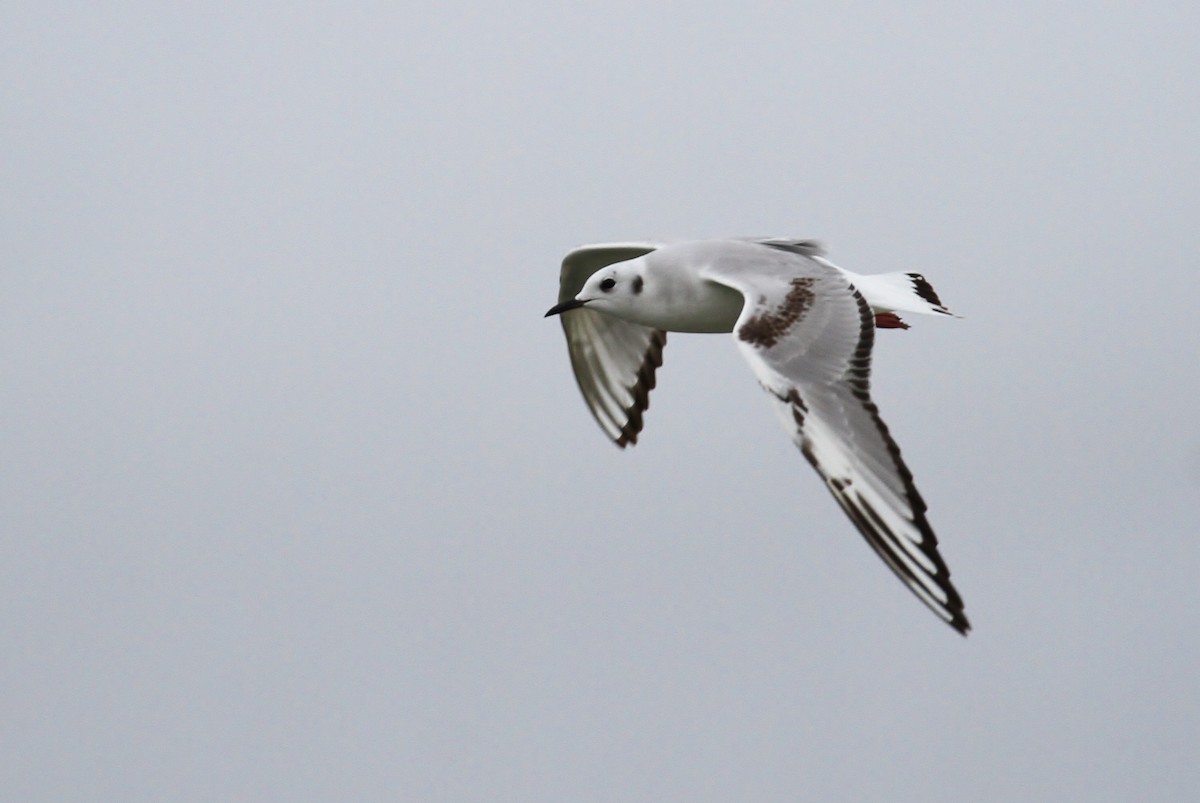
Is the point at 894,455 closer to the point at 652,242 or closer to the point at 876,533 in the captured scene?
the point at 876,533

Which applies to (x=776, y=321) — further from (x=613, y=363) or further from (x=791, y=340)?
(x=613, y=363)

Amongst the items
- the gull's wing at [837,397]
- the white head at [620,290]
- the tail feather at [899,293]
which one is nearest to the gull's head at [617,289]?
the white head at [620,290]

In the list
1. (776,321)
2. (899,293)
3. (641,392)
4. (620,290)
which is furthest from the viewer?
(641,392)

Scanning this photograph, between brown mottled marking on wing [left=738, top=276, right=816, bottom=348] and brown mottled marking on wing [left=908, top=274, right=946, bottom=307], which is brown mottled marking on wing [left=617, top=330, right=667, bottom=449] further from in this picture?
brown mottled marking on wing [left=738, top=276, right=816, bottom=348]

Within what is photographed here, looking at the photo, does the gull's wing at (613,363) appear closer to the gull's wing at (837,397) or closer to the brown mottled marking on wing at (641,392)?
the brown mottled marking on wing at (641,392)

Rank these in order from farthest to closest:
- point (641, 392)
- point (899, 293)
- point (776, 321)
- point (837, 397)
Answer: point (641, 392) < point (899, 293) < point (776, 321) < point (837, 397)

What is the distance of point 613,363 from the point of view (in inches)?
412

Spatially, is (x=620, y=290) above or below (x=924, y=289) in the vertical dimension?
above

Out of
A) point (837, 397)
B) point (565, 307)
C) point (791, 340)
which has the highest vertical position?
point (565, 307)

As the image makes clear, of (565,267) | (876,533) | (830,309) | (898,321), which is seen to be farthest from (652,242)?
(876,533)

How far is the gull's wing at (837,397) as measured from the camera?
643 centimetres

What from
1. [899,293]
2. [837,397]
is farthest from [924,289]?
[837,397]

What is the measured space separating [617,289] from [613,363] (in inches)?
60.0

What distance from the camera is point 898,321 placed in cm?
920
